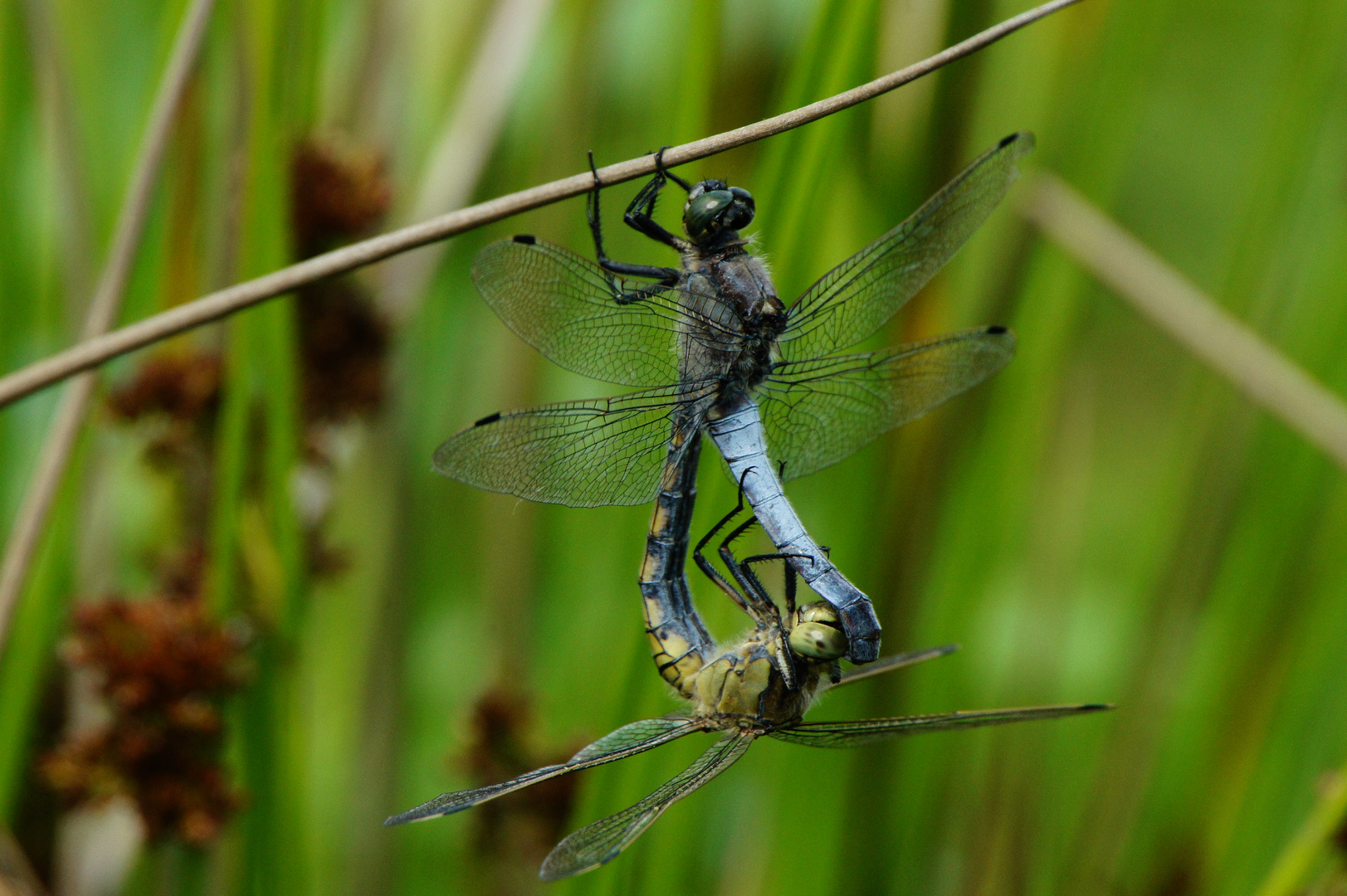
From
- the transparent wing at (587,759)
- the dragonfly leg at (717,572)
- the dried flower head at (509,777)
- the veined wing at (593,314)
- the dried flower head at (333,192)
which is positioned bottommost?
the dried flower head at (509,777)

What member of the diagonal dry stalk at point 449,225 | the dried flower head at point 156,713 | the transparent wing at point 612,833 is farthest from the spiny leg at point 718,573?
the dried flower head at point 156,713

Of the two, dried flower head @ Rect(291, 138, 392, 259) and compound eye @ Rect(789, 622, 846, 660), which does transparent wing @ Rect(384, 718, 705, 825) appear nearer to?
compound eye @ Rect(789, 622, 846, 660)

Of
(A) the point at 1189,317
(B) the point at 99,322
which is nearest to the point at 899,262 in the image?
(A) the point at 1189,317

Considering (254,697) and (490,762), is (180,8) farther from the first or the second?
(490,762)

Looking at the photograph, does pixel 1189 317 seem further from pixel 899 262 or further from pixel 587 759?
pixel 587 759

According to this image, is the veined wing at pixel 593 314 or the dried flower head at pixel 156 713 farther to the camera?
the dried flower head at pixel 156 713

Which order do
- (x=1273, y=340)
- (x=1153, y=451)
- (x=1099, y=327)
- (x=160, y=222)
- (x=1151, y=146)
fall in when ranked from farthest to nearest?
1. (x=1151, y=146)
2. (x=1153, y=451)
3. (x=1099, y=327)
4. (x=1273, y=340)
5. (x=160, y=222)

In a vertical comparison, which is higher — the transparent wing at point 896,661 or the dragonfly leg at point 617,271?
the dragonfly leg at point 617,271

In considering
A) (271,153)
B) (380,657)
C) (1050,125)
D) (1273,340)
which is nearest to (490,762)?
(380,657)

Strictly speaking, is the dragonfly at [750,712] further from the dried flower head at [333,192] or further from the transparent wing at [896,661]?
the dried flower head at [333,192]

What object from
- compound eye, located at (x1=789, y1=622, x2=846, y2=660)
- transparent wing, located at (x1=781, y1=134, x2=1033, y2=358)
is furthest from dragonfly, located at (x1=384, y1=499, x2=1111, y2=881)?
transparent wing, located at (x1=781, y1=134, x2=1033, y2=358)
